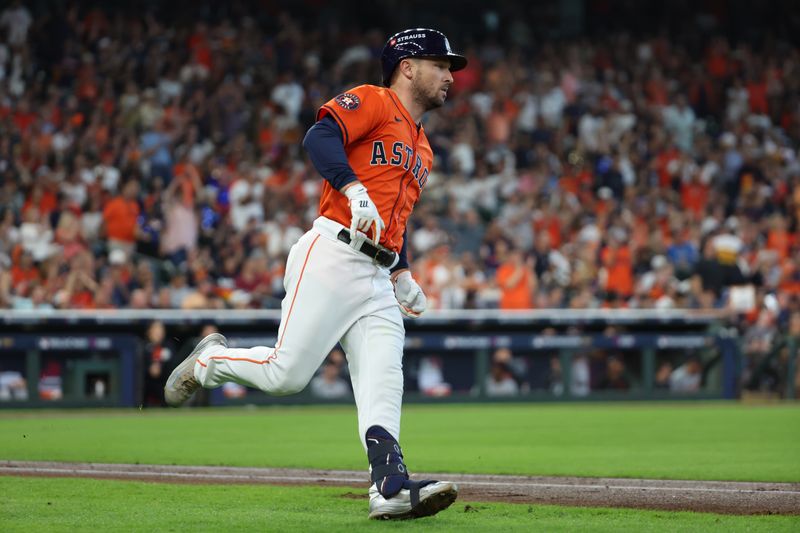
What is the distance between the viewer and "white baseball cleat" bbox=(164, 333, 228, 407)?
19.3 ft

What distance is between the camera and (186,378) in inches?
232

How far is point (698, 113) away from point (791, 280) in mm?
5245

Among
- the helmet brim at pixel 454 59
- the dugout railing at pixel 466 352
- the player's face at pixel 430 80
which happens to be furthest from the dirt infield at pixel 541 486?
the dugout railing at pixel 466 352

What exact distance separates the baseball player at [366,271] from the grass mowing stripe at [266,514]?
0.30 meters

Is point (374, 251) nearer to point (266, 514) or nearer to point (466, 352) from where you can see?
point (266, 514)

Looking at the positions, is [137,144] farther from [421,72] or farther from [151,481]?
[421,72]

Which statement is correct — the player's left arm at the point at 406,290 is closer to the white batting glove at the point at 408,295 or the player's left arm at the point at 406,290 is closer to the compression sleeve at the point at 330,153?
the white batting glove at the point at 408,295

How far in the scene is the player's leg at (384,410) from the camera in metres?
5.20

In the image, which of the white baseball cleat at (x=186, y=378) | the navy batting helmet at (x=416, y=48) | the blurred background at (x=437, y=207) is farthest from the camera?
the blurred background at (x=437, y=207)

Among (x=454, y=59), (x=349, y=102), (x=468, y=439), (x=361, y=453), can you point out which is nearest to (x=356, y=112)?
(x=349, y=102)

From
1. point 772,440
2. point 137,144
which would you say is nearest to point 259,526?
point 772,440

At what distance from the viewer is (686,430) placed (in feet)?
38.1

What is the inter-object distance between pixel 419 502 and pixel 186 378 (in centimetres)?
137

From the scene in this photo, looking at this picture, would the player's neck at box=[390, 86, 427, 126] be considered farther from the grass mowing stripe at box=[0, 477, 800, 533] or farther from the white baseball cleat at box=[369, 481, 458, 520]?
the grass mowing stripe at box=[0, 477, 800, 533]
